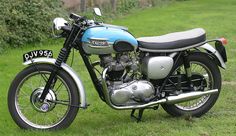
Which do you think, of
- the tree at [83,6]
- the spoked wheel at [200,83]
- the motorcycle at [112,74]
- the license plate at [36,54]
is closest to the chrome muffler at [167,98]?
the motorcycle at [112,74]

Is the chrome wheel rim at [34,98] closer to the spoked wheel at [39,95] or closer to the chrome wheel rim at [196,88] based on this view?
the spoked wheel at [39,95]

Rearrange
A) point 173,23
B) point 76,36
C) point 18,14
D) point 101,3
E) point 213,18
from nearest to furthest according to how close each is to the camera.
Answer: point 76,36, point 18,14, point 173,23, point 213,18, point 101,3

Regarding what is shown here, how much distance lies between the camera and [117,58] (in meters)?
5.29

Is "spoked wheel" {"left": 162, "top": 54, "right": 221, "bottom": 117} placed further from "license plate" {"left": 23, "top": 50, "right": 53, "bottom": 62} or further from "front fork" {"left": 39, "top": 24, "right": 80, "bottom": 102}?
"license plate" {"left": 23, "top": 50, "right": 53, "bottom": 62}

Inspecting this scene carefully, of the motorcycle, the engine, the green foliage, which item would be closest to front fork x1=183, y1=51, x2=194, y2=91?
the motorcycle

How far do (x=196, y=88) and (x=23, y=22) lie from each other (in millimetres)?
5773

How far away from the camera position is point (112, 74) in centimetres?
532

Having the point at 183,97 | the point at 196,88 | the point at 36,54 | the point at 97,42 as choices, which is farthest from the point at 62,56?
the point at 196,88

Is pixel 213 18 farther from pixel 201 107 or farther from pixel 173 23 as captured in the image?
pixel 201 107

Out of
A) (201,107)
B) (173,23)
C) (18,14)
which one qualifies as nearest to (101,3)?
(173,23)

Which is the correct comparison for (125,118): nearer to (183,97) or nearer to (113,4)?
(183,97)

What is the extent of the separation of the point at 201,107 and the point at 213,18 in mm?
10089

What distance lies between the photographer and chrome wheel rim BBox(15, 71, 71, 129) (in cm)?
523

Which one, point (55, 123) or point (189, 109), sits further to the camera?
point (189, 109)
